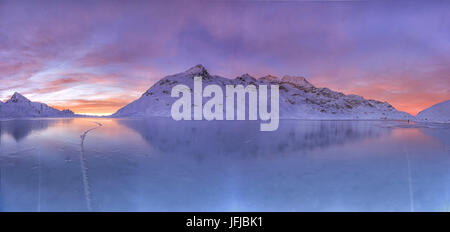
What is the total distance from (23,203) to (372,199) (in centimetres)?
1063

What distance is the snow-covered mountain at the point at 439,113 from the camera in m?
63.0

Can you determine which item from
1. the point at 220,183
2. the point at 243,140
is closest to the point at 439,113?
the point at 243,140

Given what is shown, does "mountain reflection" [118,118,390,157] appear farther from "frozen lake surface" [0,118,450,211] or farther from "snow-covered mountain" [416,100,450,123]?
"snow-covered mountain" [416,100,450,123]

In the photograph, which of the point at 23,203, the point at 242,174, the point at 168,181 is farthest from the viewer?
the point at 242,174

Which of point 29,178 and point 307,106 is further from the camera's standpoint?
point 307,106

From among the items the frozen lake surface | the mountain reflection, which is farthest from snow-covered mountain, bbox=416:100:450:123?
the frozen lake surface

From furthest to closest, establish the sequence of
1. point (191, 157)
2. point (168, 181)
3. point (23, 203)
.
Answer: point (191, 157) → point (168, 181) → point (23, 203)

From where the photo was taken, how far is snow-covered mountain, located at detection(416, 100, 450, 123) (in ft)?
207

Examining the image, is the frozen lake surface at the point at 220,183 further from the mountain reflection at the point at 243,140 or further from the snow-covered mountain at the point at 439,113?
the snow-covered mountain at the point at 439,113

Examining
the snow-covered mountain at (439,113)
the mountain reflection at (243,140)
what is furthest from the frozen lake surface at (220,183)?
the snow-covered mountain at (439,113)

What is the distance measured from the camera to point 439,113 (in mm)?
66812
